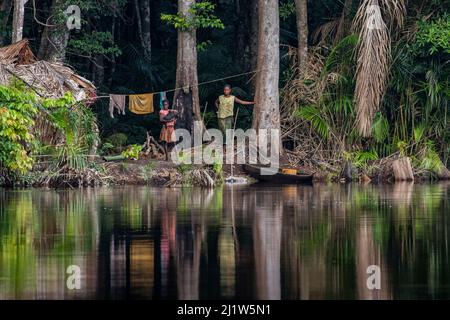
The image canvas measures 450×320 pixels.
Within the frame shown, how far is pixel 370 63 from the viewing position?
32125 millimetres

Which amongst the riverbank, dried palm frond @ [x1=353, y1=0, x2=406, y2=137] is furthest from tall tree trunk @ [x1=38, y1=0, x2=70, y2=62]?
dried palm frond @ [x1=353, y1=0, x2=406, y2=137]

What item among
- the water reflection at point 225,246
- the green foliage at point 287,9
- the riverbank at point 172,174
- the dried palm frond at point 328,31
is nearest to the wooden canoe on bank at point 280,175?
the riverbank at point 172,174

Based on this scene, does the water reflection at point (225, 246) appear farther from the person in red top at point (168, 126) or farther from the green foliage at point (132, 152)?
the person in red top at point (168, 126)

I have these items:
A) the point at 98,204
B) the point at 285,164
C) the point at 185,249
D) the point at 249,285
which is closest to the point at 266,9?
the point at 285,164

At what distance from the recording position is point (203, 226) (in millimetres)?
17578

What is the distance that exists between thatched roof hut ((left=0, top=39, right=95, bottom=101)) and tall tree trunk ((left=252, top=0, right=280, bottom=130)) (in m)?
4.85

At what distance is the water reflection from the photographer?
11.5 meters

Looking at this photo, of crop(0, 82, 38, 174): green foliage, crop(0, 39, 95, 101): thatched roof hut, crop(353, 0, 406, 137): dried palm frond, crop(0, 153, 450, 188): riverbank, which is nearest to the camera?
crop(0, 82, 38, 174): green foliage

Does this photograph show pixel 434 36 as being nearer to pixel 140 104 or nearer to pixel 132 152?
pixel 140 104

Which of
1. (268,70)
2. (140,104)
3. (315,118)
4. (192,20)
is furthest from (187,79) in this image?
(315,118)

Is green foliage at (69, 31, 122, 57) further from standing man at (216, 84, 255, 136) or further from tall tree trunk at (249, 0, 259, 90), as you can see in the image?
tall tree trunk at (249, 0, 259, 90)

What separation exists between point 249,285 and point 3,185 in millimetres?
17917
